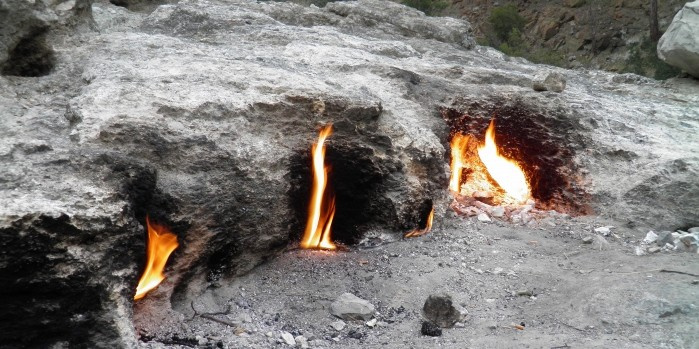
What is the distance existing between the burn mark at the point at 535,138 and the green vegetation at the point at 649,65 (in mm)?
8387

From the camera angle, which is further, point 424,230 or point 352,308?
point 424,230

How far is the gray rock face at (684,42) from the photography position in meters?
7.48

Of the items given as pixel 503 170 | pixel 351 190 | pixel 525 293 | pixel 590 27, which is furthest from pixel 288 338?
pixel 590 27

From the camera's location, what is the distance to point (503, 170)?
260 inches

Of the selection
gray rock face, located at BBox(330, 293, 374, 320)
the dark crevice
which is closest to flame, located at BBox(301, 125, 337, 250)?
gray rock face, located at BBox(330, 293, 374, 320)

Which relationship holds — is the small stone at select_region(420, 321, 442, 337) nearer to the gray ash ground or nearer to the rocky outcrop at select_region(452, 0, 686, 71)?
the gray ash ground

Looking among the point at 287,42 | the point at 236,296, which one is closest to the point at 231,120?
the point at 236,296

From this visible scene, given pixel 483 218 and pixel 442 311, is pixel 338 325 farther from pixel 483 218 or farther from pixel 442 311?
pixel 483 218

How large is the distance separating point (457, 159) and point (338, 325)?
275cm

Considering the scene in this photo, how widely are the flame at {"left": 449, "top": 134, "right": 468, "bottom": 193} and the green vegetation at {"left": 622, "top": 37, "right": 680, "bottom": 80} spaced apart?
8764 mm

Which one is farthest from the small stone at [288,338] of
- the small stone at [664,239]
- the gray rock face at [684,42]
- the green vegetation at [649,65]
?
the green vegetation at [649,65]

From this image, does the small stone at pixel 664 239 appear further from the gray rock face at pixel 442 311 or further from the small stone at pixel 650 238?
the gray rock face at pixel 442 311

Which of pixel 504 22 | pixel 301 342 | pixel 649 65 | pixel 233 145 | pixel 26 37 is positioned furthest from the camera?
pixel 504 22

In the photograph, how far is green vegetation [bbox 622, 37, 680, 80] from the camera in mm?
13688
